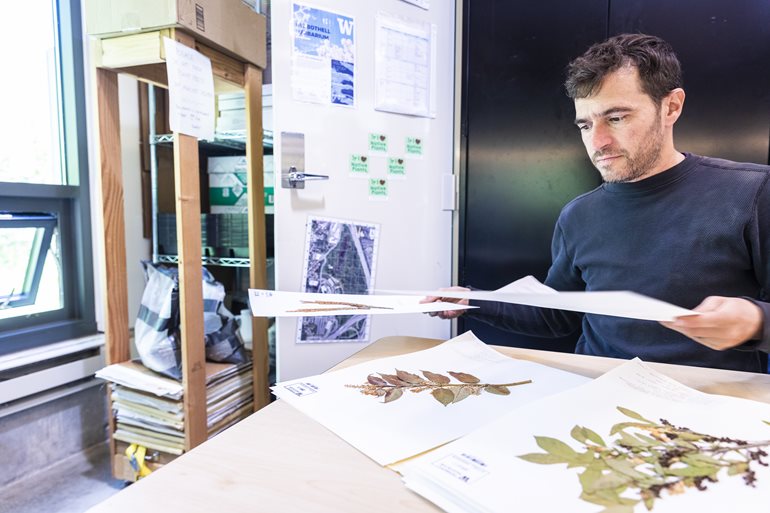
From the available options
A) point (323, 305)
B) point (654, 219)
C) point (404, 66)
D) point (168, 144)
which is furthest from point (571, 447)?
point (168, 144)

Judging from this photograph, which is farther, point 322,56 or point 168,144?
point 168,144

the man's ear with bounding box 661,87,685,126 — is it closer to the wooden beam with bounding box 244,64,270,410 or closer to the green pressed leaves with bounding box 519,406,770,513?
the green pressed leaves with bounding box 519,406,770,513

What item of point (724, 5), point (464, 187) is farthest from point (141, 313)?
point (724, 5)

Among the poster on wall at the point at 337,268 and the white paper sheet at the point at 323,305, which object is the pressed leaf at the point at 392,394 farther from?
the poster on wall at the point at 337,268

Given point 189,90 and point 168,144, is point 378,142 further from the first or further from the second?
point 168,144

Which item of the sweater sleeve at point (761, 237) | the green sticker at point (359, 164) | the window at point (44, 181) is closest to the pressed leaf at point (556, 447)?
the sweater sleeve at point (761, 237)

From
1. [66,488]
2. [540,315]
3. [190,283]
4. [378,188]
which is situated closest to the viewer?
[540,315]

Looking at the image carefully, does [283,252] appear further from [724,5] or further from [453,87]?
[724,5]

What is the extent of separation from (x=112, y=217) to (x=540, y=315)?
1347mm

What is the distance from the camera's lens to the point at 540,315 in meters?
1.06

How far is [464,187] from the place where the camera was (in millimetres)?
1906

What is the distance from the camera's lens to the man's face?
992 mm

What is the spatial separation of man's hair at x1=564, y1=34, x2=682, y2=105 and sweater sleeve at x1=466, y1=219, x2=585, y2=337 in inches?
14.8

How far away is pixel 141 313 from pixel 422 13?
1407 mm
